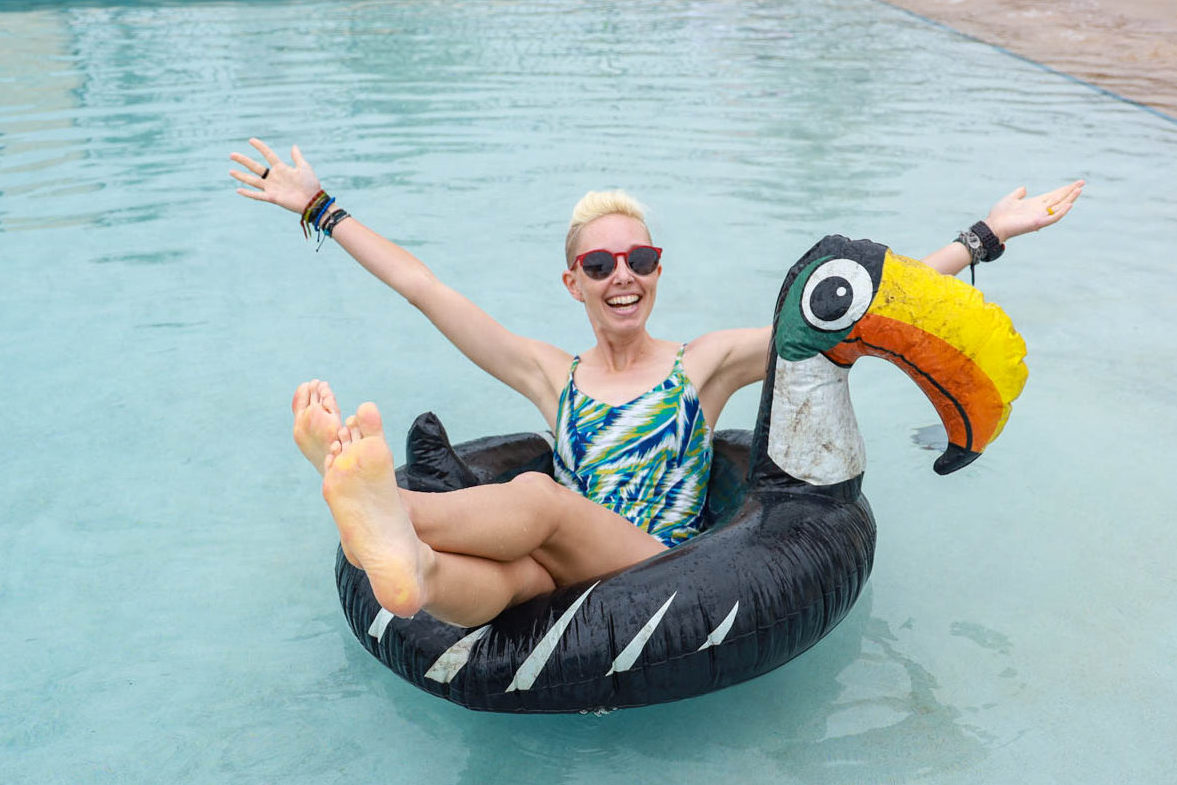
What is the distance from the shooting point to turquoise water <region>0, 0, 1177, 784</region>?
2494 millimetres

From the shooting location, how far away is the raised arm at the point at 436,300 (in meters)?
2.96

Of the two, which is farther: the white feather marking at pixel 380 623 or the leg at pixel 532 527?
the white feather marking at pixel 380 623

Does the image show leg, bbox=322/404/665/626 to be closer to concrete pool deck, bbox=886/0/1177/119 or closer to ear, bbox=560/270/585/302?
ear, bbox=560/270/585/302

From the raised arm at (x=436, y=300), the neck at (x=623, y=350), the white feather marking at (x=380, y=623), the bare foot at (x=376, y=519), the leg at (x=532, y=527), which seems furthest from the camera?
the raised arm at (x=436, y=300)

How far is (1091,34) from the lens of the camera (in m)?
11.8

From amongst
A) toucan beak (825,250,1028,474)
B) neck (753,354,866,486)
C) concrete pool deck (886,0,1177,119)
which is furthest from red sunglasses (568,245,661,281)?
concrete pool deck (886,0,1177,119)

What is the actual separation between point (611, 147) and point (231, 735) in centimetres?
566

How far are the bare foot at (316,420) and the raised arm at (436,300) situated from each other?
0.86 meters

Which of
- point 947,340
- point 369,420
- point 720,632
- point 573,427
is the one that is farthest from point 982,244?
point 369,420

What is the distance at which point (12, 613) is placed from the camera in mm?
2920

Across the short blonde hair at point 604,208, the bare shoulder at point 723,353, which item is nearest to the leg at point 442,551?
the bare shoulder at point 723,353

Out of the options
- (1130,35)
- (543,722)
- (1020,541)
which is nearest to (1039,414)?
(1020,541)

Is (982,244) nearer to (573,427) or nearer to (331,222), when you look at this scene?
(573,427)

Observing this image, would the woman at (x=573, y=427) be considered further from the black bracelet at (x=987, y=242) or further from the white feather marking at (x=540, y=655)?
the white feather marking at (x=540, y=655)
